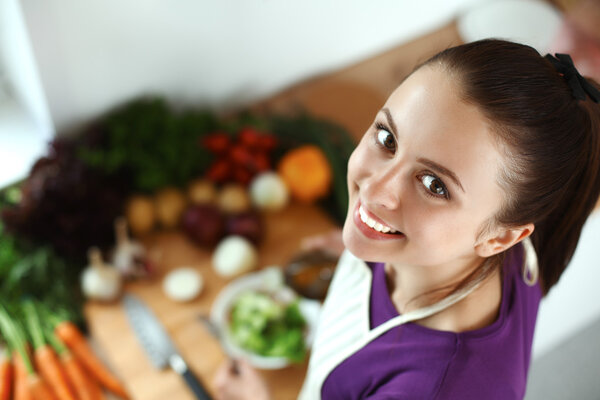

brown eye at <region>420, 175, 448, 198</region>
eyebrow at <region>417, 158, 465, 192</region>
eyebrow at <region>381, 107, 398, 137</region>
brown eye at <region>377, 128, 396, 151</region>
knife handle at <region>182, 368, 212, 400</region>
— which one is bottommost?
knife handle at <region>182, 368, 212, 400</region>

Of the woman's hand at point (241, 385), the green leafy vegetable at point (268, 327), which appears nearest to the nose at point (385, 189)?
the woman's hand at point (241, 385)

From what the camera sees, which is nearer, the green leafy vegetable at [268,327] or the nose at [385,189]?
the nose at [385,189]

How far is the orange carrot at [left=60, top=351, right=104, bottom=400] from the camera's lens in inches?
41.4

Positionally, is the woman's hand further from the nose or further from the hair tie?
the hair tie

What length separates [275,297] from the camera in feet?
3.92

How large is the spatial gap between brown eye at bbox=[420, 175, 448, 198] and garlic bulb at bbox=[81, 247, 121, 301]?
813 millimetres

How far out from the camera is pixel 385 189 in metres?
0.56

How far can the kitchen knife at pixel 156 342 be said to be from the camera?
1054 mm

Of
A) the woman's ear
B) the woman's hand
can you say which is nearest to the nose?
the woman's ear

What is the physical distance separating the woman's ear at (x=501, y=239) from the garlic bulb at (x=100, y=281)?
31.8 inches

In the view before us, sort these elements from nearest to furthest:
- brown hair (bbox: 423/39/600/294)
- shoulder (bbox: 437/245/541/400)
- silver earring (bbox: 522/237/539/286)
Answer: brown hair (bbox: 423/39/600/294) < shoulder (bbox: 437/245/541/400) < silver earring (bbox: 522/237/539/286)

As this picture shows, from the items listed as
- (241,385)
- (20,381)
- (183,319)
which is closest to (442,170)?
(241,385)

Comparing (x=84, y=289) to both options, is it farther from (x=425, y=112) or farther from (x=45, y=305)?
(x=425, y=112)

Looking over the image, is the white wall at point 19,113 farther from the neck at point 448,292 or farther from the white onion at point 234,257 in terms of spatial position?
the neck at point 448,292
